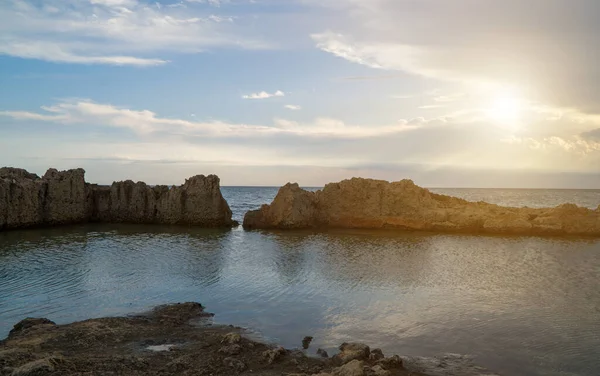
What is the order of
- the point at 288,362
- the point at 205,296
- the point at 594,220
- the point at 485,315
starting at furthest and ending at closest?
the point at 594,220
the point at 205,296
the point at 485,315
the point at 288,362

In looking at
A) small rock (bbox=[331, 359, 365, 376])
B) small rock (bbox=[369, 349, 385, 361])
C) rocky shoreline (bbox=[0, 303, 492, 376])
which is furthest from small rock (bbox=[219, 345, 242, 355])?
small rock (bbox=[369, 349, 385, 361])

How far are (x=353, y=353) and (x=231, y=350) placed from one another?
2.83 m

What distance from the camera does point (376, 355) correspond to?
10414 mm

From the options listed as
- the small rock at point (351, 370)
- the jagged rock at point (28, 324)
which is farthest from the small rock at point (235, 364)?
the jagged rock at point (28, 324)

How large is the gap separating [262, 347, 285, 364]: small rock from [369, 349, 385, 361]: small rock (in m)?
2.08

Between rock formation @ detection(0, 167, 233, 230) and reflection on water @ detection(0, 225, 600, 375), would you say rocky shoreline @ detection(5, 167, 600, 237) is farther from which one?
reflection on water @ detection(0, 225, 600, 375)

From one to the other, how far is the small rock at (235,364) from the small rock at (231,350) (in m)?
0.39

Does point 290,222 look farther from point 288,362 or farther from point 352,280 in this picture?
point 288,362

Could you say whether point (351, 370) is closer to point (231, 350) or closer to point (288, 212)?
point (231, 350)

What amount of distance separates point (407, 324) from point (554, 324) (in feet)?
14.9

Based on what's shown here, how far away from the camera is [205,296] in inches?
649

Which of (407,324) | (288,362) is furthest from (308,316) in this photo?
(288,362)

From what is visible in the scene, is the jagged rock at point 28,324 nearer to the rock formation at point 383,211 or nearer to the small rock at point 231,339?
the small rock at point 231,339

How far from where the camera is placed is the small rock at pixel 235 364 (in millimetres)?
9625
